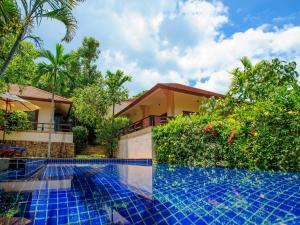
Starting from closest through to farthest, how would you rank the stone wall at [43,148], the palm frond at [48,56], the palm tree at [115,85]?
the palm frond at [48,56] < the stone wall at [43,148] < the palm tree at [115,85]

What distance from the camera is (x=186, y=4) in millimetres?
13172

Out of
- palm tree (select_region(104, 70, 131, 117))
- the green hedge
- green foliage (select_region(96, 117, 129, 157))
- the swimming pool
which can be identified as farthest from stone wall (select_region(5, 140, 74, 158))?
the swimming pool

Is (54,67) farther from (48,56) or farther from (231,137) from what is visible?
(231,137)

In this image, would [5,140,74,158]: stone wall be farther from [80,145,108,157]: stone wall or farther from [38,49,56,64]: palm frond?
[38,49,56,64]: palm frond

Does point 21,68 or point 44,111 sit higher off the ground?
point 21,68

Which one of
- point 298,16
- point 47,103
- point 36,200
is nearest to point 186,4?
point 298,16

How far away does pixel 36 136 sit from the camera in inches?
731

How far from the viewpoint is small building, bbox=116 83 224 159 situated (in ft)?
→ 50.9

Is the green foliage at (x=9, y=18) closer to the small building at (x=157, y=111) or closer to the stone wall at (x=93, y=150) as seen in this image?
the small building at (x=157, y=111)

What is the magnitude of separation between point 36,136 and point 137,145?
802 centimetres

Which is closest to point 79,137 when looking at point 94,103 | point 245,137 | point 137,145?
point 94,103

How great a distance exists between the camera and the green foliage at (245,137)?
7.34m

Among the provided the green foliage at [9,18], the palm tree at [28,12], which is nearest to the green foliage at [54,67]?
the palm tree at [28,12]

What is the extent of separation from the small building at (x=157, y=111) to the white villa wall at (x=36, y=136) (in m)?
4.45
